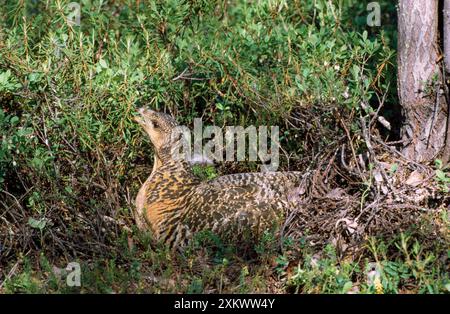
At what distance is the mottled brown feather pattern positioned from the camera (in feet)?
21.6

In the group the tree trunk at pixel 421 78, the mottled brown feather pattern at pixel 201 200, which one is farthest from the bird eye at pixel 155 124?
the tree trunk at pixel 421 78

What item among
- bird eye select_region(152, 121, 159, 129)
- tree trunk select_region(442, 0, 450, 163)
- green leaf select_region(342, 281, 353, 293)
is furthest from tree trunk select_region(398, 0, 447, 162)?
bird eye select_region(152, 121, 159, 129)

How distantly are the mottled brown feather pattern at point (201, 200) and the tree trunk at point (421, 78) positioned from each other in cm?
108

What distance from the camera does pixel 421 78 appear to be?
7.15 meters

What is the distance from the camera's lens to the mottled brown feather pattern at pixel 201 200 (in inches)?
259

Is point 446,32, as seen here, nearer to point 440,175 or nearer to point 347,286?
point 440,175

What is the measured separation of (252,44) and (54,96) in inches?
78.9

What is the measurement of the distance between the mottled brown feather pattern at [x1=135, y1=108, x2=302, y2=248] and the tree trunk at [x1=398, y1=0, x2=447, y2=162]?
1.08 metres

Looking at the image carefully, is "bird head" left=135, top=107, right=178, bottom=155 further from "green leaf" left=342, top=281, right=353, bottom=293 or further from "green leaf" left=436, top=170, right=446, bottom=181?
"green leaf" left=342, top=281, right=353, bottom=293

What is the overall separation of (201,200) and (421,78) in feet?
6.90

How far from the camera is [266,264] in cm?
605

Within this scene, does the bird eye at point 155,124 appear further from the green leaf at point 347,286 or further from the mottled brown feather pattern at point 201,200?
the green leaf at point 347,286
